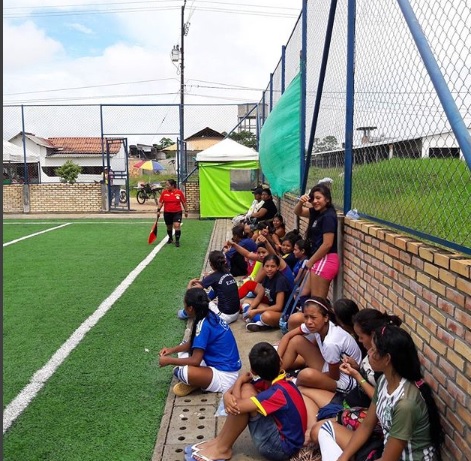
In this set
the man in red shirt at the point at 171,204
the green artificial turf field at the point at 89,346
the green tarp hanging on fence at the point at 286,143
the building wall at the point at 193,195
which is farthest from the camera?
the building wall at the point at 193,195

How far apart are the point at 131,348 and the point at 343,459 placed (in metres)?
2.92

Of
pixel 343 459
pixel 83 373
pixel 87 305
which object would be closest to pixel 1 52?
pixel 343 459

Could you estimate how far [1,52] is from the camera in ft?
5.65

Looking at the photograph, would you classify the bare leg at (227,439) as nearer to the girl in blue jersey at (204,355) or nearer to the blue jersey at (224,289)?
the girl in blue jersey at (204,355)

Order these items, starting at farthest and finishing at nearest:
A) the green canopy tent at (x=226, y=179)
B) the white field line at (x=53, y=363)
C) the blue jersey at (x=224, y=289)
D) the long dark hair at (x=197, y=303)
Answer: the green canopy tent at (x=226, y=179)
the blue jersey at (x=224, y=289)
the long dark hair at (x=197, y=303)
the white field line at (x=53, y=363)

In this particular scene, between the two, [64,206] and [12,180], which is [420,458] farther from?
[12,180]

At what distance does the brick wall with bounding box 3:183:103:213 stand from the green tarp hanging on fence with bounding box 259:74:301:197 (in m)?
12.2

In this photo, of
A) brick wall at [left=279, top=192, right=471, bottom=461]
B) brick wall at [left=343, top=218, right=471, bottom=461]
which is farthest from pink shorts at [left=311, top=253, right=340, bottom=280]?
brick wall at [left=343, top=218, right=471, bottom=461]

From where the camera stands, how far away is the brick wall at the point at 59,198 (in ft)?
65.8

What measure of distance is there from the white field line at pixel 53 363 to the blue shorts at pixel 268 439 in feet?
5.69

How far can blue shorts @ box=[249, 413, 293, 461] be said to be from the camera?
3146 millimetres

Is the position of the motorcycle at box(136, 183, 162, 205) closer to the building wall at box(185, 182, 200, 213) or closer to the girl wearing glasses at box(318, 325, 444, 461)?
the building wall at box(185, 182, 200, 213)

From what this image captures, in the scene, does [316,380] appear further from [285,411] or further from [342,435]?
[342,435]

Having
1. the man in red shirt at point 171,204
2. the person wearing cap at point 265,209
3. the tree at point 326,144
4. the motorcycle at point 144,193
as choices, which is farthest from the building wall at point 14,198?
the tree at point 326,144
